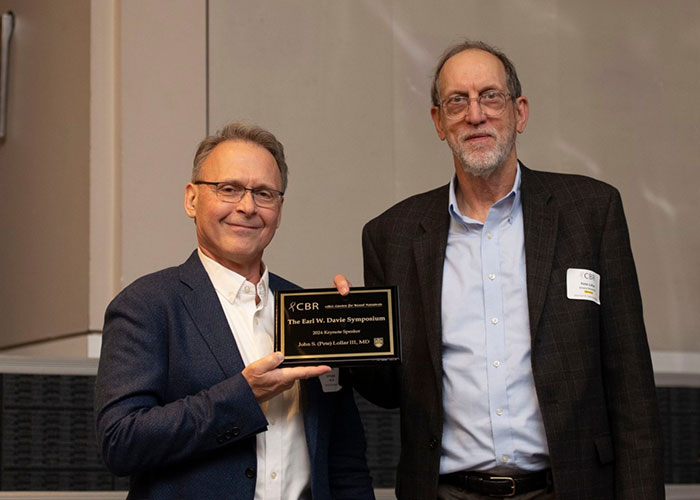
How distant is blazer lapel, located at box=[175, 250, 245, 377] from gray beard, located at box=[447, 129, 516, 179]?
814 millimetres

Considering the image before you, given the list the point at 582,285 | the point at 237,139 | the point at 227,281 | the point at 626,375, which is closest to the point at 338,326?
the point at 227,281

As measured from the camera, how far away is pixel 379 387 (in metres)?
2.78

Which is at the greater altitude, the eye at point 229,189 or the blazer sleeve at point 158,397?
the eye at point 229,189

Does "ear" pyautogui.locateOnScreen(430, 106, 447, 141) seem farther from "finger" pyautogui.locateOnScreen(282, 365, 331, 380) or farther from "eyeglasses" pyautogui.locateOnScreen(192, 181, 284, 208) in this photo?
"finger" pyautogui.locateOnScreen(282, 365, 331, 380)

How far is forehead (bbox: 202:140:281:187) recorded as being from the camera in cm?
250

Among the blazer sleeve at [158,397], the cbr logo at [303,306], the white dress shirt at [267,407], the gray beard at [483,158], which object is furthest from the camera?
the gray beard at [483,158]

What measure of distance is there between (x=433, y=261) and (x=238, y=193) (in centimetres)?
61

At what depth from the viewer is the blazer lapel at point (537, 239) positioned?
2.57 meters

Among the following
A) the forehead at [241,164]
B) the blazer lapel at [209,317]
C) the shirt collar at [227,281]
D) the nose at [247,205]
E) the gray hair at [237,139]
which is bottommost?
the blazer lapel at [209,317]

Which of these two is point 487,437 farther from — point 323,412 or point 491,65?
point 491,65

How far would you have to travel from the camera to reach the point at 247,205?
246 cm

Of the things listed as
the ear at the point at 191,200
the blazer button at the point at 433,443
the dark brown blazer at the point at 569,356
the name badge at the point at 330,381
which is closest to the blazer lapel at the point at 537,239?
the dark brown blazer at the point at 569,356

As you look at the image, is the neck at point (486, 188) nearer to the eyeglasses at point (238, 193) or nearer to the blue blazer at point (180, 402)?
the eyeglasses at point (238, 193)

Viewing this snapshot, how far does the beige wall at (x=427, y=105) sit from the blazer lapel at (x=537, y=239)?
1.75 meters
